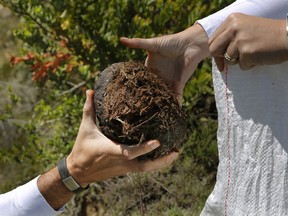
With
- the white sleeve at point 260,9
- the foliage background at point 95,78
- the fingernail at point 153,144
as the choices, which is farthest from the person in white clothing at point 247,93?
the foliage background at point 95,78

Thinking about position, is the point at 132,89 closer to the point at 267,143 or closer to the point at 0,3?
the point at 267,143

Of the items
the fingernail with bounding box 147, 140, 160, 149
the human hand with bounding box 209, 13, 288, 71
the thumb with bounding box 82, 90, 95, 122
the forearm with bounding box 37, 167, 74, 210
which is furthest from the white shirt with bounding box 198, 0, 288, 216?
the forearm with bounding box 37, 167, 74, 210

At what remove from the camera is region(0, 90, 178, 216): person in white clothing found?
4.81 feet

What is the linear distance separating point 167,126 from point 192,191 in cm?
145

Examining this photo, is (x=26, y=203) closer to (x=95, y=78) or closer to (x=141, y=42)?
(x=141, y=42)

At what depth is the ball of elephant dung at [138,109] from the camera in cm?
150

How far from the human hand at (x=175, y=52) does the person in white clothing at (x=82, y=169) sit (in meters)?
0.26

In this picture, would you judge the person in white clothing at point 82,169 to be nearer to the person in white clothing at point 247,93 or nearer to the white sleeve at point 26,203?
Result: the white sleeve at point 26,203

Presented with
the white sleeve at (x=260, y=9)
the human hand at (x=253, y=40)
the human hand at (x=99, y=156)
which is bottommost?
the human hand at (x=99, y=156)

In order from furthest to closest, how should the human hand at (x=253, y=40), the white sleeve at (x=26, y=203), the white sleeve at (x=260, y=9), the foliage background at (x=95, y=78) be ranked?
the foliage background at (x=95, y=78) < the white sleeve at (x=26, y=203) < the white sleeve at (x=260, y=9) < the human hand at (x=253, y=40)

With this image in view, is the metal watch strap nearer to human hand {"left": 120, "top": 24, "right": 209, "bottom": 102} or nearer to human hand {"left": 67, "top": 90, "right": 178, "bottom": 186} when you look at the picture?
human hand {"left": 67, "top": 90, "right": 178, "bottom": 186}

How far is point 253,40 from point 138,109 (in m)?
0.42

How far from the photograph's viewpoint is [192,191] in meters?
2.88

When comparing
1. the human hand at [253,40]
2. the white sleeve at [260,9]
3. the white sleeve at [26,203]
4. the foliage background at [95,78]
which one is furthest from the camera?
the foliage background at [95,78]
